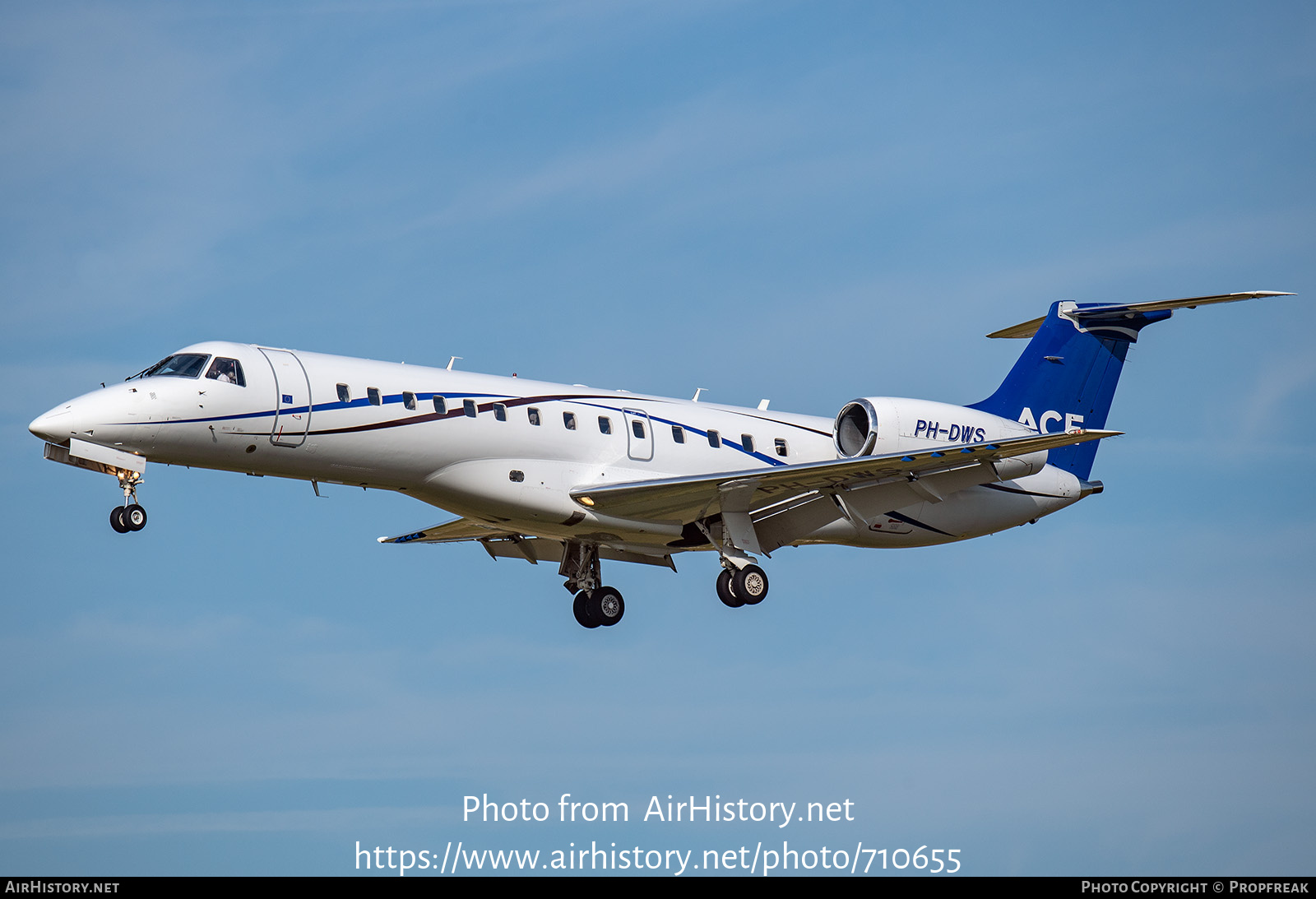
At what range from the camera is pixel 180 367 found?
2303cm

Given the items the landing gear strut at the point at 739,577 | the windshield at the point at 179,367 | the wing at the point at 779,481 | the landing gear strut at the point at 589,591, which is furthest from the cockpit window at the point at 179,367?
the landing gear strut at the point at 739,577

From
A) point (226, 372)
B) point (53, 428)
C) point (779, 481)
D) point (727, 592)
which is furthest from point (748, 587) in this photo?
point (53, 428)

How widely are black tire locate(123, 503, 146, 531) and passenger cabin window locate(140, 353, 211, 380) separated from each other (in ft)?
6.69

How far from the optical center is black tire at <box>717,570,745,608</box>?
26297mm

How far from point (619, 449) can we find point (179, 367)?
711 cm

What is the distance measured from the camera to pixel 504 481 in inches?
973

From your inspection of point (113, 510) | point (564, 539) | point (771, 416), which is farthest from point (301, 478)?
point (771, 416)

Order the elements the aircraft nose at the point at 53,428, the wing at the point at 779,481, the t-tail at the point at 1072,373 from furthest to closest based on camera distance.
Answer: the t-tail at the point at 1072,373 < the wing at the point at 779,481 < the aircraft nose at the point at 53,428

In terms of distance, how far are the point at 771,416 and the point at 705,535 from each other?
2.69 metres

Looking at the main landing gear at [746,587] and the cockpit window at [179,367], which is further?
the main landing gear at [746,587]

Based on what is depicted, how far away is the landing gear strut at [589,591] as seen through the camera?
28.1 m

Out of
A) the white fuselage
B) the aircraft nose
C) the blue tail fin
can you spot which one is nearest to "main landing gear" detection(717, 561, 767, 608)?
the white fuselage

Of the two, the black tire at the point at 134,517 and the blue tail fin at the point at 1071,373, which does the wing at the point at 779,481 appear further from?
the black tire at the point at 134,517

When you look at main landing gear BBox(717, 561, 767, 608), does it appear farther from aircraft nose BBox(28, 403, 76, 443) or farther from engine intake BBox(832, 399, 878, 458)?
aircraft nose BBox(28, 403, 76, 443)
